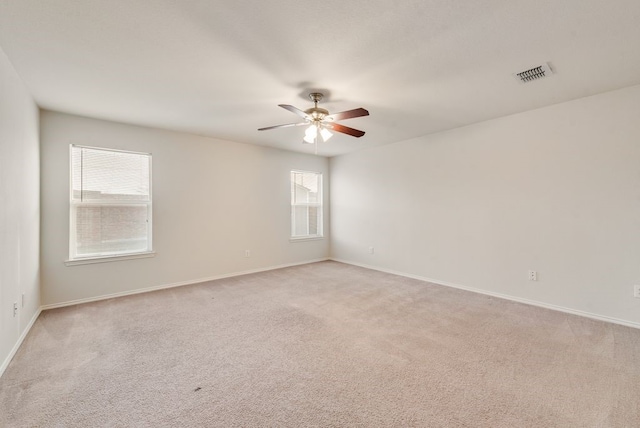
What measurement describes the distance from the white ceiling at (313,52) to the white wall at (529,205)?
1.27 ft

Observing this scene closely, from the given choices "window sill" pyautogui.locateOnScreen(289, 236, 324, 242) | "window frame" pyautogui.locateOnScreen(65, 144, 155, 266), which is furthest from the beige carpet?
"window sill" pyautogui.locateOnScreen(289, 236, 324, 242)

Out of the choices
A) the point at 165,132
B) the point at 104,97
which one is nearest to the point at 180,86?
the point at 104,97

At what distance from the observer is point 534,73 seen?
2.46 meters

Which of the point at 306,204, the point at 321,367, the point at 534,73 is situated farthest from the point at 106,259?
the point at 534,73

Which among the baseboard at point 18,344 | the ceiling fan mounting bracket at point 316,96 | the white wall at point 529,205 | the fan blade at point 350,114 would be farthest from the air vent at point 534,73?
the baseboard at point 18,344

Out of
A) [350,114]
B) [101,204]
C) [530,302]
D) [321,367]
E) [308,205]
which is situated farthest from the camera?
[308,205]

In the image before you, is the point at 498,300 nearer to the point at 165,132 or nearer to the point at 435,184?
the point at 435,184

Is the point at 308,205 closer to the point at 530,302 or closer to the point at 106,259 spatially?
the point at 106,259

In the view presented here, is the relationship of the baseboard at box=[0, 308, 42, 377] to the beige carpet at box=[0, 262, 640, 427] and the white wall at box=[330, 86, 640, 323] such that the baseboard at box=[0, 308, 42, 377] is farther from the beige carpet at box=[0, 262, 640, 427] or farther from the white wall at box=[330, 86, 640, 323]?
the white wall at box=[330, 86, 640, 323]

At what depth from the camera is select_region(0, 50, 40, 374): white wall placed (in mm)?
2076

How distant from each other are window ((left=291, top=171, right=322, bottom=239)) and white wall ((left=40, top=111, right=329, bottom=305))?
7.4 inches

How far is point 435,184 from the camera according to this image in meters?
4.42

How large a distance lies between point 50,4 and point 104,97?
148 cm

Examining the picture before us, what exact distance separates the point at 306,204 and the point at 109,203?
338 centimetres
